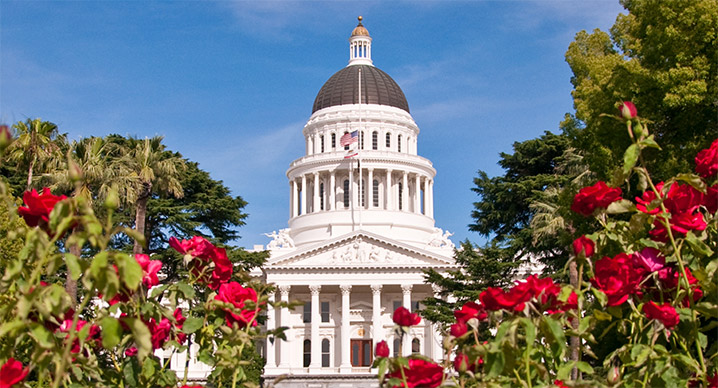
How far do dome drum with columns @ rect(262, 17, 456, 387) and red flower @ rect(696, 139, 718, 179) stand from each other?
5133 cm

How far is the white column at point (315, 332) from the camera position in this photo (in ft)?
226

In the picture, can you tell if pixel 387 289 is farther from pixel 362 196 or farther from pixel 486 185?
pixel 486 185

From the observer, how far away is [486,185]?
50.7 meters

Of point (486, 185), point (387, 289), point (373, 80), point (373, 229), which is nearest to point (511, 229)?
point (486, 185)

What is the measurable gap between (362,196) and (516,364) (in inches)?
3138

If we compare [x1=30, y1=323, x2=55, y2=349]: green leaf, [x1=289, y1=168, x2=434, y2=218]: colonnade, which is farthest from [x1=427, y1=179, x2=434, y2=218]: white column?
[x1=30, y1=323, x2=55, y2=349]: green leaf

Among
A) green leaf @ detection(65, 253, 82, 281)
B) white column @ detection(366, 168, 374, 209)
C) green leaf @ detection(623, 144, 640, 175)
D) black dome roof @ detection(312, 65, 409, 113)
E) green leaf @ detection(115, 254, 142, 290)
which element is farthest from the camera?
black dome roof @ detection(312, 65, 409, 113)

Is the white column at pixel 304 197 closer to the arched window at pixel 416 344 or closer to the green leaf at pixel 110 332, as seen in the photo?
the arched window at pixel 416 344

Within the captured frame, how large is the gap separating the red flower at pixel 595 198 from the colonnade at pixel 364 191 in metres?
77.0

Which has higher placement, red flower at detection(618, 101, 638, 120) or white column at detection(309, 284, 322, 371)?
white column at detection(309, 284, 322, 371)

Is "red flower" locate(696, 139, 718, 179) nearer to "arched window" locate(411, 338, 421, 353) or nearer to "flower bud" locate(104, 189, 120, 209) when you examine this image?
"flower bud" locate(104, 189, 120, 209)

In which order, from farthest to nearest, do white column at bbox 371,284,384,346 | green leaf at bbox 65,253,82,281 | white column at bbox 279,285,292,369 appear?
white column at bbox 371,284,384,346, white column at bbox 279,285,292,369, green leaf at bbox 65,253,82,281

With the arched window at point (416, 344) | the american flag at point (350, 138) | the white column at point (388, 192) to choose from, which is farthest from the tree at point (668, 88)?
the white column at point (388, 192)

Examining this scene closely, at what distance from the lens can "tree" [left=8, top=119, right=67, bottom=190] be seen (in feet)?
123
